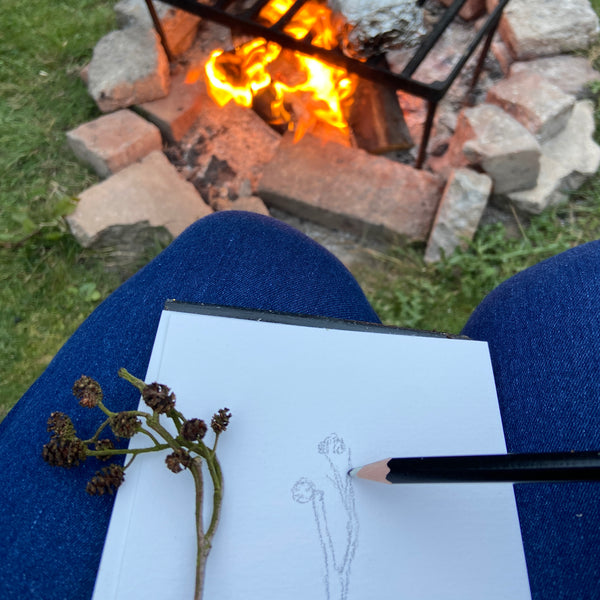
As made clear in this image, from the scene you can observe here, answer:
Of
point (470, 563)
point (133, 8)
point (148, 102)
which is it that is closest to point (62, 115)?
point (148, 102)

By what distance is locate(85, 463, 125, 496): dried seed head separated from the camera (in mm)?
605

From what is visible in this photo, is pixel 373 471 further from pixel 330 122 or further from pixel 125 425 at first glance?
pixel 330 122

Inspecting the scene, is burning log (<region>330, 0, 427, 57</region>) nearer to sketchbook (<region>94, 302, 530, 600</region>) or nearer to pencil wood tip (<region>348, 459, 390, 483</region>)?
sketchbook (<region>94, 302, 530, 600</region>)

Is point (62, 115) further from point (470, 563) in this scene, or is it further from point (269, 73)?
point (470, 563)

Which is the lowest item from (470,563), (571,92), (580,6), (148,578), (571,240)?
(571,240)

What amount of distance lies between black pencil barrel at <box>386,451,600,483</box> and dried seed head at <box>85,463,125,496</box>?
0.91 ft

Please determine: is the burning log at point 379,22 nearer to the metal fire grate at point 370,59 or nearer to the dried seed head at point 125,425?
the metal fire grate at point 370,59

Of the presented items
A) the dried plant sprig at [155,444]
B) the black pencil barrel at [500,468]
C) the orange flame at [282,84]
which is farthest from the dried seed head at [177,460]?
the orange flame at [282,84]

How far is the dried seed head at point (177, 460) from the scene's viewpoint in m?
0.58

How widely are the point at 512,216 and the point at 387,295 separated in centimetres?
41

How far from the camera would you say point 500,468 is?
1.63ft

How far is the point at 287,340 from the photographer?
0.72 m

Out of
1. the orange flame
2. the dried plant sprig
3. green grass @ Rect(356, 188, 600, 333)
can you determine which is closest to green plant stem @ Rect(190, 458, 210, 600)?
the dried plant sprig

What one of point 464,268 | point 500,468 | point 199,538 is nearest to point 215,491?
point 199,538
